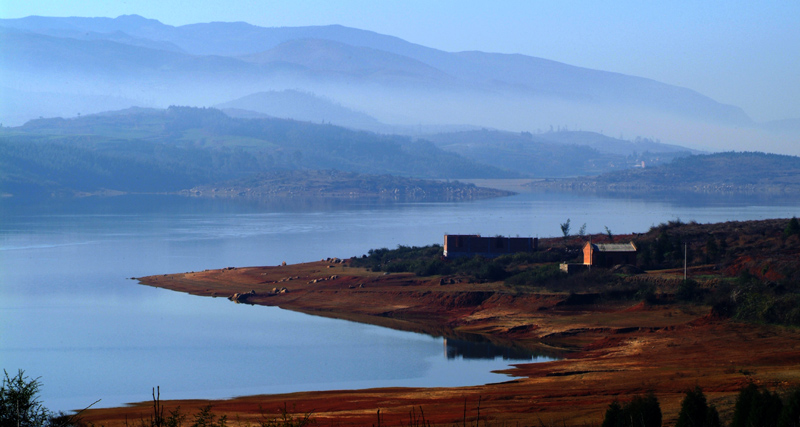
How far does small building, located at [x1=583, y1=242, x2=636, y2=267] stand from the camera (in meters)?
33.4

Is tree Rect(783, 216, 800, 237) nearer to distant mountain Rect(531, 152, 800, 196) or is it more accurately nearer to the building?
the building

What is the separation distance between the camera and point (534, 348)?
2541 cm

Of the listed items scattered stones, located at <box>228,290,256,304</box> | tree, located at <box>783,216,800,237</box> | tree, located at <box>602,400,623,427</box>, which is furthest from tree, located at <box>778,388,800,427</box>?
scattered stones, located at <box>228,290,256,304</box>

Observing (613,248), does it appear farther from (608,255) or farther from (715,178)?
(715,178)

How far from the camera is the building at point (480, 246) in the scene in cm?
3941

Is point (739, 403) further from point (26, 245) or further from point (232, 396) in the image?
point (26, 245)

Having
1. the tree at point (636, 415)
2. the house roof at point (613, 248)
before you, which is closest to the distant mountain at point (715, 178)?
the house roof at point (613, 248)

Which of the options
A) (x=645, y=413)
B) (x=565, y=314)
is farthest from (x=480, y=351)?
(x=645, y=413)

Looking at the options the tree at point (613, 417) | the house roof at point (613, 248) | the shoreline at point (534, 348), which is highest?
the house roof at point (613, 248)

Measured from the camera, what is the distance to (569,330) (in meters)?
26.5

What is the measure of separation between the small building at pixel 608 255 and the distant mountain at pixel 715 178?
440 ft

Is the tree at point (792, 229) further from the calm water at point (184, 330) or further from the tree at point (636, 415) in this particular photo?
the tree at point (636, 415)

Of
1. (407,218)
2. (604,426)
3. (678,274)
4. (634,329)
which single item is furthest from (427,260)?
(407,218)

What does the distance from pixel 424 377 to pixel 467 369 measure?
1.40 metres
